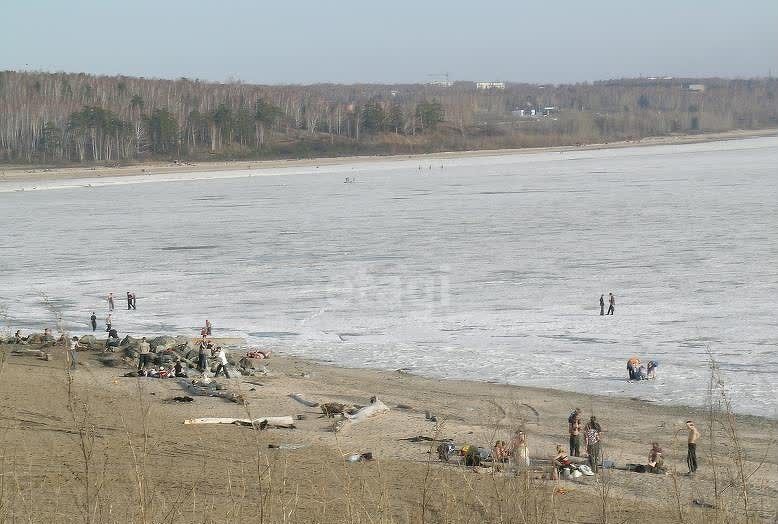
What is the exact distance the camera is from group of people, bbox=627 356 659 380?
55.4 ft

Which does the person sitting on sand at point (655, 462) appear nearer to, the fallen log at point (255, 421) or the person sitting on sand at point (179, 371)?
the fallen log at point (255, 421)

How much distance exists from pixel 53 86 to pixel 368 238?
4399 inches

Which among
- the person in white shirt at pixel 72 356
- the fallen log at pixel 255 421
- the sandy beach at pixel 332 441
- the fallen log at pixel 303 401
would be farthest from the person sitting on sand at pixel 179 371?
the fallen log at pixel 255 421

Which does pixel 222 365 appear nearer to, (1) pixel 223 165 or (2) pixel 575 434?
(2) pixel 575 434

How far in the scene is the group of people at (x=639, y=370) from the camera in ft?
55.4

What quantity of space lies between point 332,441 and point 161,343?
7576 mm

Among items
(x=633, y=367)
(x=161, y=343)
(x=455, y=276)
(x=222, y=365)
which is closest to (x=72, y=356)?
(x=222, y=365)

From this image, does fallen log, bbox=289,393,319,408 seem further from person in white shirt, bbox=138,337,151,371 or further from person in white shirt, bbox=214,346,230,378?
person in white shirt, bbox=138,337,151,371

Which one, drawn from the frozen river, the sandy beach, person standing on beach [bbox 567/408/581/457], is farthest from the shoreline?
person standing on beach [bbox 567/408/581/457]

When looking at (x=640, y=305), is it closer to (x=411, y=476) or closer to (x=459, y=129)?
(x=411, y=476)

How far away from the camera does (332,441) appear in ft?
41.4

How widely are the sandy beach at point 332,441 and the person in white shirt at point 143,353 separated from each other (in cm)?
34

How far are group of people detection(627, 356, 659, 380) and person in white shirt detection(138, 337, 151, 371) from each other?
8334 millimetres

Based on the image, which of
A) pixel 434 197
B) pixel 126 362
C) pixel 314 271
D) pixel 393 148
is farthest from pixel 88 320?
pixel 393 148
